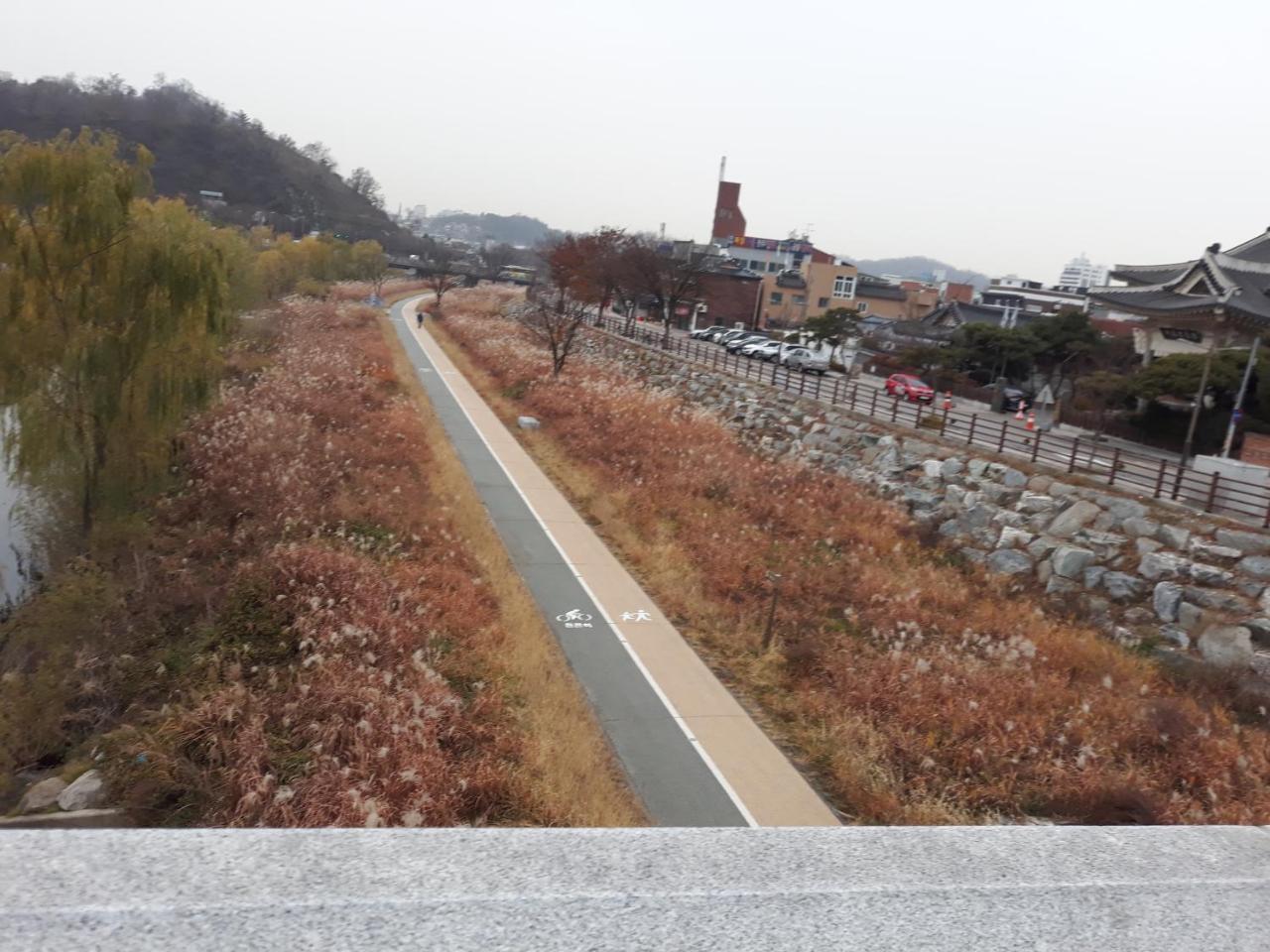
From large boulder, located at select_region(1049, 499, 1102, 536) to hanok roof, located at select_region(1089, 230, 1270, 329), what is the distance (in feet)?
41.6

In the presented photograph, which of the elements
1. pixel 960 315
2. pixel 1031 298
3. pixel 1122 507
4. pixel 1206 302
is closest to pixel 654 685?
pixel 1122 507

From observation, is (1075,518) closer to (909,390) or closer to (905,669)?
(905,669)

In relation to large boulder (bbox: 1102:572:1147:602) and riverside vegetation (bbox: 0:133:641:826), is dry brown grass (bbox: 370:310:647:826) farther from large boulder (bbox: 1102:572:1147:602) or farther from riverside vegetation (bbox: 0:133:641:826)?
large boulder (bbox: 1102:572:1147:602)

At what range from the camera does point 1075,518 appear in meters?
17.2

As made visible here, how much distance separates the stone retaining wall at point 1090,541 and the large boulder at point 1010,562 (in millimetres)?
20

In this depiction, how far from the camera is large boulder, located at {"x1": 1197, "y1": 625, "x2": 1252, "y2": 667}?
510 inches

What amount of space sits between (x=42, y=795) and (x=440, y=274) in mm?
82771

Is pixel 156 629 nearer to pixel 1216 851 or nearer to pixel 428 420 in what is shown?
pixel 1216 851

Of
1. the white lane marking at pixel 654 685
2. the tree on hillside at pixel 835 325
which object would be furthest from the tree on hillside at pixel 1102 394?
the white lane marking at pixel 654 685

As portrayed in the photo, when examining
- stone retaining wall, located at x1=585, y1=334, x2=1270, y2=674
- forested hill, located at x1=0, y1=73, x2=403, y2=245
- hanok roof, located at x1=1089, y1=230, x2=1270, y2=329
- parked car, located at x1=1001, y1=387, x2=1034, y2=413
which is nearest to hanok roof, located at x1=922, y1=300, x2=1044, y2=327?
parked car, located at x1=1001, y1=387, x2=1034, y2=413

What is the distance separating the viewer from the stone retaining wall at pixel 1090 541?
548 inches

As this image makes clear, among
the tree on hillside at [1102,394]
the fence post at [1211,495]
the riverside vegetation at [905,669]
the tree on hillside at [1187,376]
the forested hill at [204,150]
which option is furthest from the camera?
the forested hill at [204,150]

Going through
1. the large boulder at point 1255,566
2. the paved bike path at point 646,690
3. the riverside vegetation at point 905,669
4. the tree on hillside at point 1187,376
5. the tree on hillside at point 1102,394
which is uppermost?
the tree on hillside at point 1187,376

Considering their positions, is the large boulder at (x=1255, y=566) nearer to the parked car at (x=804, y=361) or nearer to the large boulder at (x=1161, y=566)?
the large boulder at (x=1161, y=566)
